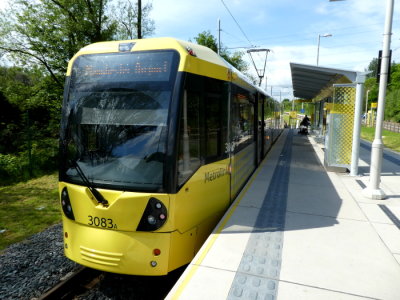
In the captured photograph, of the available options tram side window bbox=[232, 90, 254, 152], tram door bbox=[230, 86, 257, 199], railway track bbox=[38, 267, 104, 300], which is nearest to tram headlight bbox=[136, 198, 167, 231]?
railway track bbox=[38, 267, 104, 300]

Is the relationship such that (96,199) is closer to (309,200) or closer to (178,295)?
(178,295)

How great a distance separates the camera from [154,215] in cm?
351

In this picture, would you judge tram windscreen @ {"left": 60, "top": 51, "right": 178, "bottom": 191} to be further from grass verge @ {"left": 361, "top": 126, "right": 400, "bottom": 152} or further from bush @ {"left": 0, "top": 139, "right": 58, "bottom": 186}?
grass verge @ {"left": 361, "top": 126, "right": 400, "bottom": 152}

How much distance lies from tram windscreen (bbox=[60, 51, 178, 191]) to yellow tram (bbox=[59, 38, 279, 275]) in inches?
0.5

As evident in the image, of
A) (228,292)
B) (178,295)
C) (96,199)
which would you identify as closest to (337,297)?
(228,292)

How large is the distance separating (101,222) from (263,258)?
2051mm

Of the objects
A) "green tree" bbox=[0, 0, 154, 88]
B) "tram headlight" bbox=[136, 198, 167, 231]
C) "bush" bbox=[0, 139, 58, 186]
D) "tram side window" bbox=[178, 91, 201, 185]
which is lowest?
"bush" bbox=[0, 139, 58, 186]

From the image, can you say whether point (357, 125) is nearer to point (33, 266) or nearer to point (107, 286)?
point (107, 286)

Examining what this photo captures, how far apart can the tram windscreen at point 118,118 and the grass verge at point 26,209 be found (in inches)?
112

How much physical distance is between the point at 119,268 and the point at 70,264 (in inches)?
60.2

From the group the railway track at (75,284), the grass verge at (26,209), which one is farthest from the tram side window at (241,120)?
the grass verge at (26,209)

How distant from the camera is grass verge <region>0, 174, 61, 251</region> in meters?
5.92

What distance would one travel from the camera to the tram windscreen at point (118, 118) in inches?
143

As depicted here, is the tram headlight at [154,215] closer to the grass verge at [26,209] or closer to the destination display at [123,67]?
the destination display at [123,67]
